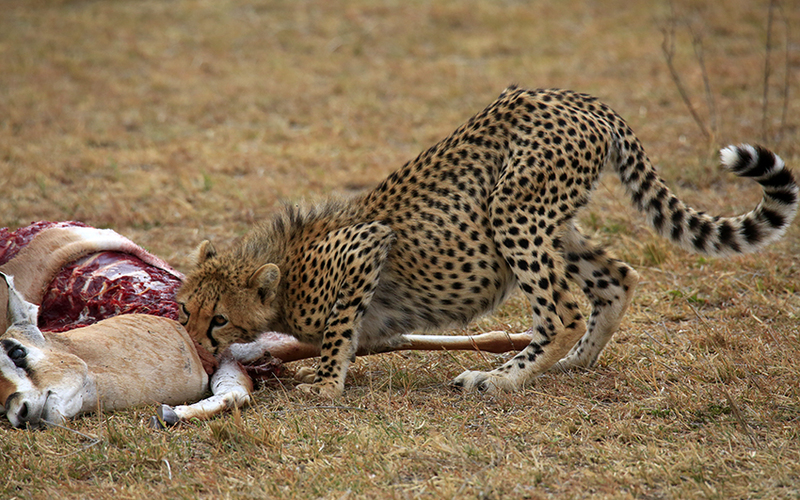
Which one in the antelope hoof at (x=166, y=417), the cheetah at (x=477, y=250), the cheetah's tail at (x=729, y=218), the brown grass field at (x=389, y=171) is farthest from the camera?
the cheetah at (x=477, y=250)

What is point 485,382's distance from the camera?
3721 mm

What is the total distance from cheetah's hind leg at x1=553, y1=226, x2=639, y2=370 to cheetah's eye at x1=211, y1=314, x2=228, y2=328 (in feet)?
5.21

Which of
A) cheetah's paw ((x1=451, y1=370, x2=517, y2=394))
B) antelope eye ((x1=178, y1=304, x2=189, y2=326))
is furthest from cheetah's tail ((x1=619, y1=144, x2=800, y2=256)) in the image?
antelope eye ((x1=178, y1=304, x2=189, y2=326))

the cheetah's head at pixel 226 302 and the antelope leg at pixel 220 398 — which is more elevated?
the cheetah's head at pixel 226 302

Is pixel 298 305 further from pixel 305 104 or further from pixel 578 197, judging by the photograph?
pixel 305 104

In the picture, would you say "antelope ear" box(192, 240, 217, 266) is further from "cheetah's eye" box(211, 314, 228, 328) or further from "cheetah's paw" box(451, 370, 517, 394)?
"cheetah's paw" box(451, 370, 517, 394)

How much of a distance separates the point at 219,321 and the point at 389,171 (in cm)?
371

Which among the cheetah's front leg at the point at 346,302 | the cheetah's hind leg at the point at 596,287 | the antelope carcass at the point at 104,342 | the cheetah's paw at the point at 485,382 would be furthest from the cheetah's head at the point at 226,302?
the cheetah's hind leg at the point at 596,287

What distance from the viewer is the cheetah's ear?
3.84 m

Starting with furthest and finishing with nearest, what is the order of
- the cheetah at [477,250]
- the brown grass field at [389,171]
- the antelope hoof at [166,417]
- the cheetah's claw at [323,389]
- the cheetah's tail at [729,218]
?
the cheetah at [477,250], the cheetah's claw at [323,389], the cheetah's tail at [729,218], the antelope hoof at [166,417], the brown grass field at [389,171]

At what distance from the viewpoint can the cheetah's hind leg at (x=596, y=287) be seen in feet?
13.1

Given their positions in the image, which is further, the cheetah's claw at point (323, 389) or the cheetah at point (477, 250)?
the cheetah at point (477, 250)

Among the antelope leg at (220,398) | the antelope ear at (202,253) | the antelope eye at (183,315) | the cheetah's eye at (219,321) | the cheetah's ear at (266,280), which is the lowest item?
the antelope leg at (220,398)

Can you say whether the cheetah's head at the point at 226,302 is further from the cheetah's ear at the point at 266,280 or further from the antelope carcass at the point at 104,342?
the antelope carcass at the point at 104,342
